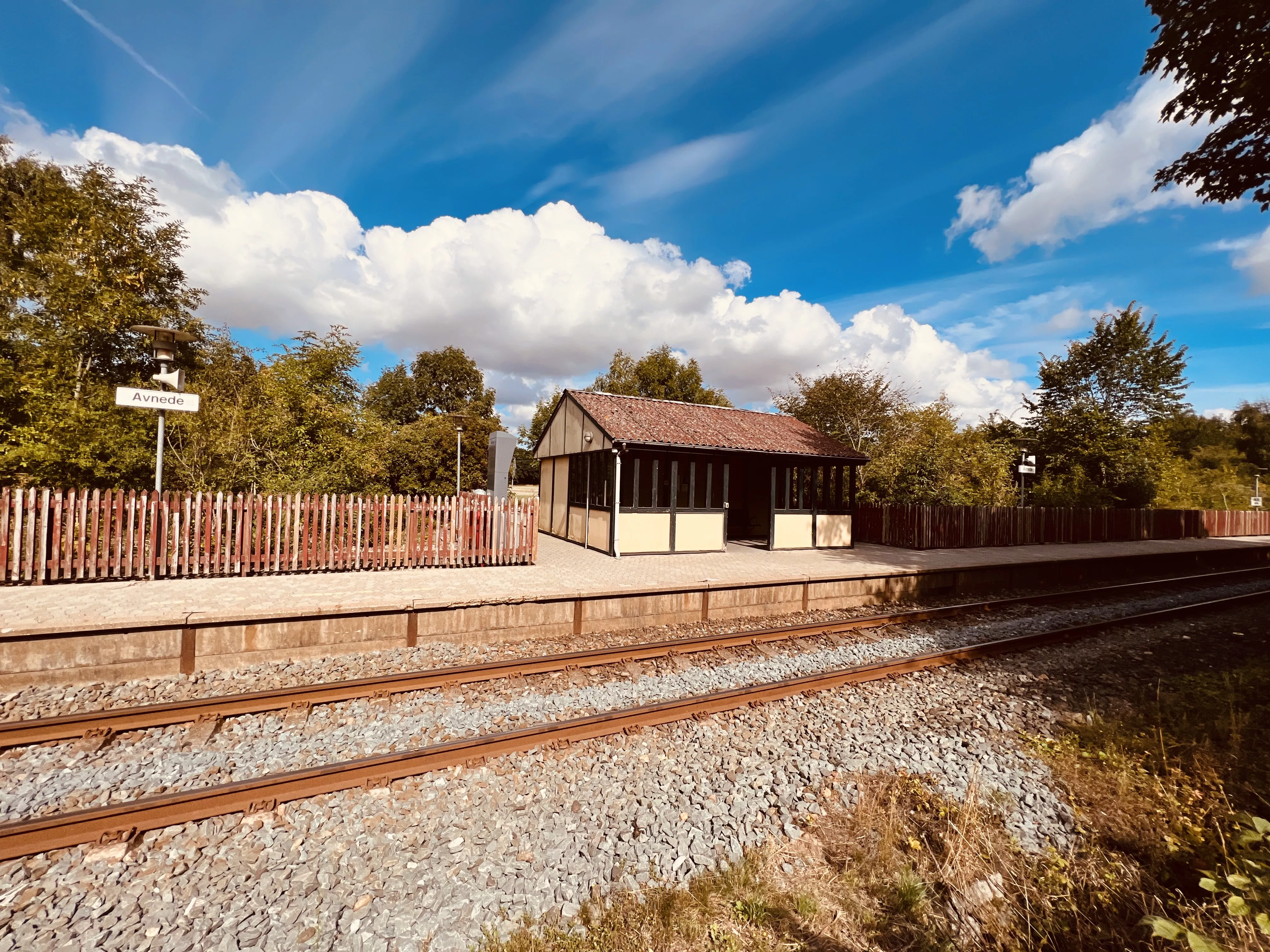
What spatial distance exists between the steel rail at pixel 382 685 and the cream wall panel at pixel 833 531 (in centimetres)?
716

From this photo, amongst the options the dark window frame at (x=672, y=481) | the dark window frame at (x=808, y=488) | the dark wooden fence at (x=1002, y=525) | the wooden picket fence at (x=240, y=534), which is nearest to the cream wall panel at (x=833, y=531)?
the dark window frame at (x=808, y=488)

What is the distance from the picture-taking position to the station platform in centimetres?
622

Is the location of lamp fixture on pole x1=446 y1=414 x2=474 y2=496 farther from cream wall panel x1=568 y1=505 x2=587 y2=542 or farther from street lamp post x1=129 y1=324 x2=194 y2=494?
street lamp post x1=129 y1=324 x2=194 y2=494

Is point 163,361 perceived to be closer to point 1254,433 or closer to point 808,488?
point 808,488

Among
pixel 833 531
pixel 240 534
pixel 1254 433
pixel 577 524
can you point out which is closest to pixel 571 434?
pixel 577 524

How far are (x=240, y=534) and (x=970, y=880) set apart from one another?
1155cm

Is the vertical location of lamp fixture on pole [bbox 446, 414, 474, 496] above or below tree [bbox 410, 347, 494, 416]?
below

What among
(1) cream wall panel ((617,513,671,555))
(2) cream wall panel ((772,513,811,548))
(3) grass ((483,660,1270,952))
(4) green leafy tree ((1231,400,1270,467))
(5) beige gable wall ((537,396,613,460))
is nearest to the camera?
(3) grass ((483,660,1270,952))

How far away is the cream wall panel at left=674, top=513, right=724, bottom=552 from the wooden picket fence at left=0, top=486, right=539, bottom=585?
15.0ft

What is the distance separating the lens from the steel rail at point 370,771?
11.5ft

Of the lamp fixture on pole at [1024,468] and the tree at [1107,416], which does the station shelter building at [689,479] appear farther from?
the tree at [1107,416]

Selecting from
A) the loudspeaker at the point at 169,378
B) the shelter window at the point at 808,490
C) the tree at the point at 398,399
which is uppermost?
the tree at the point at 398,399

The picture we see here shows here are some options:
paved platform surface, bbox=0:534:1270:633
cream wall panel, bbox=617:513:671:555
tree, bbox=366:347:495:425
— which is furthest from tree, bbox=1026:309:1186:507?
tree, bbox=366:347:495:425

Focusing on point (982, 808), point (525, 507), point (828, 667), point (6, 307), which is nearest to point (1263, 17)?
point (828, 667)
